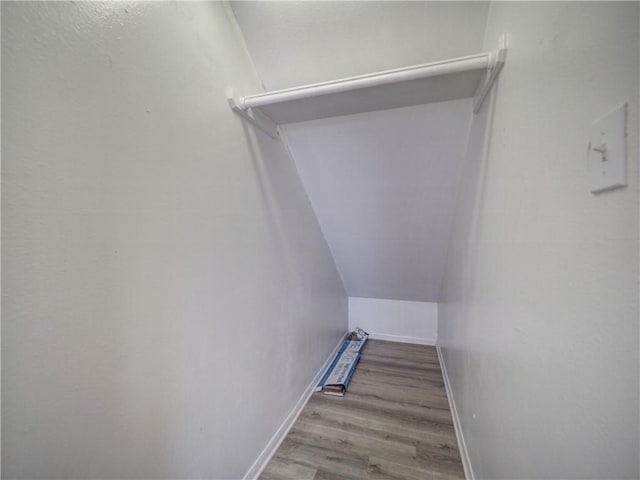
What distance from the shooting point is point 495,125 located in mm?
990

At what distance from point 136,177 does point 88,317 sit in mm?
409

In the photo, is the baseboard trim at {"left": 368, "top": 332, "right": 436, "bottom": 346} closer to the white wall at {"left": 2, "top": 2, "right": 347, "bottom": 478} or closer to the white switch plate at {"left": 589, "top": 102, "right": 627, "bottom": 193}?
the white wall at {"left": 2, "top": 2, "right": 347, "bottom": 478}

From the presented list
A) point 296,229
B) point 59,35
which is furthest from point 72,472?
point 296,229

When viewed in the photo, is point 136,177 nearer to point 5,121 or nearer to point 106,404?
point 5,121

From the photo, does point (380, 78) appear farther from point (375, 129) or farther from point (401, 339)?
point (401, 339)

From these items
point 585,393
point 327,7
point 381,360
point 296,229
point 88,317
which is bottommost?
point 381,360

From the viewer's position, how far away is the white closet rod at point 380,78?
967 millimetres

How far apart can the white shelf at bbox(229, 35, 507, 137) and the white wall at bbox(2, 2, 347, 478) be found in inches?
7.6

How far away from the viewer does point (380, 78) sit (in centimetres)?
106

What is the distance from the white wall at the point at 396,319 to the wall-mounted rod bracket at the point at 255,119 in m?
2.67

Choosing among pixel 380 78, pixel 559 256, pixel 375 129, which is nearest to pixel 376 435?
pixel 559 256

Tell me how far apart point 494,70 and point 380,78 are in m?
0.43

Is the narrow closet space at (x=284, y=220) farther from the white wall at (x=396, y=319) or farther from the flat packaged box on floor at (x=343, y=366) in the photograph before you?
the white wall at (x=396, y=319)

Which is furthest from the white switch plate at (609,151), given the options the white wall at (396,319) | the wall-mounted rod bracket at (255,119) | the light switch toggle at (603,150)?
the white wall at (396,319)
